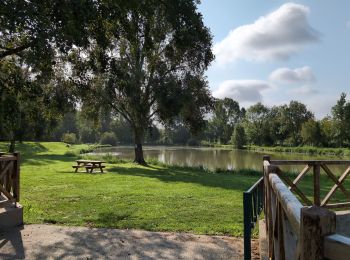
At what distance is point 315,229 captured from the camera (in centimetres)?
176

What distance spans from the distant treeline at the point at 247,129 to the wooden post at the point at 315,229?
28.3 meters

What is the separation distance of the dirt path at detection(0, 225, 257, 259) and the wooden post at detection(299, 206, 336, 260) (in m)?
5.06

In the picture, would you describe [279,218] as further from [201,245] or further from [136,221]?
[136,221]

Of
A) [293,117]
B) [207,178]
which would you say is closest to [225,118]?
[293,117]

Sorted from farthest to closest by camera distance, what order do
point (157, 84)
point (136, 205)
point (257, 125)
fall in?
1. point (257, 125)
2. point (157, 84)
3. point (136, 205)

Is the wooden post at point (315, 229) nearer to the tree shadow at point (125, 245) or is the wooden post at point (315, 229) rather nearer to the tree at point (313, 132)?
the tree shadow at point (125, 245)

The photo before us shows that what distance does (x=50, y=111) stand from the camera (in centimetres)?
2445

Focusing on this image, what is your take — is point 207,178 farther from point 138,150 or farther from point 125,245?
point 125,245

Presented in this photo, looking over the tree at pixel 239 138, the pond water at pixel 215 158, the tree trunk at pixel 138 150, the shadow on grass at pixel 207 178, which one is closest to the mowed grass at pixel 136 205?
the shadow on grass at pixel 207 178

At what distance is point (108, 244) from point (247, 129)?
95.5 m

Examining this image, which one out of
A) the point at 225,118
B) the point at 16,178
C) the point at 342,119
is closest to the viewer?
the point at 16,178

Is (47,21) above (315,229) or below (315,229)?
above

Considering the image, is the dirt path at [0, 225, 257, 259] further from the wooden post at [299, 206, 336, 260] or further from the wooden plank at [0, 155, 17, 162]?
the wooden post at [299, 206, 336, 260]

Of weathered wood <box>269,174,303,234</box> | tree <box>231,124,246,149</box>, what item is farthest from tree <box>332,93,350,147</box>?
weathered wood <box>269,174,303,234</box>
